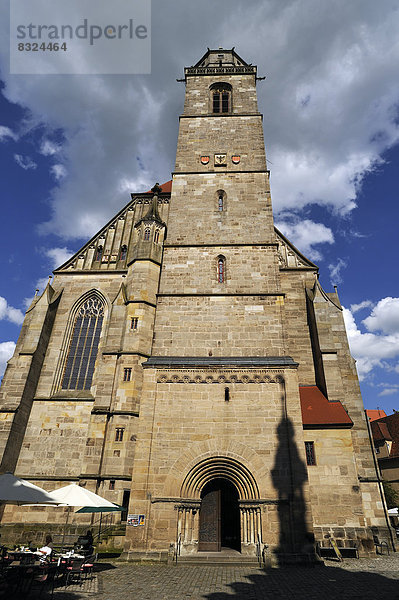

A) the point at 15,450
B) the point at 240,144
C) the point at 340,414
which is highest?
the point at 240,144

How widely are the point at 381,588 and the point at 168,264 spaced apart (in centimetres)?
1286

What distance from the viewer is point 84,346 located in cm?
1727

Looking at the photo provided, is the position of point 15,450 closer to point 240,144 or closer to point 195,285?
point 195,285

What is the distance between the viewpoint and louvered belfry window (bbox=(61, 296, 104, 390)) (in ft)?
54.2

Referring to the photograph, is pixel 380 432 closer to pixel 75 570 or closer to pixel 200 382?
pixel 200 382

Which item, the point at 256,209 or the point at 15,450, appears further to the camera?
the point at 256,209

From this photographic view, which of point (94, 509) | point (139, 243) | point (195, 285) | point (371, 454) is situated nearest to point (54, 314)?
point (139, 243)

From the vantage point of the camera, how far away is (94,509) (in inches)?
400

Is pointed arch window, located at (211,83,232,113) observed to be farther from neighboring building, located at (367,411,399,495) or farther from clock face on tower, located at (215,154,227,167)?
neighboring building, located at (367,411,399,495)

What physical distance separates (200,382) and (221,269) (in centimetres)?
543

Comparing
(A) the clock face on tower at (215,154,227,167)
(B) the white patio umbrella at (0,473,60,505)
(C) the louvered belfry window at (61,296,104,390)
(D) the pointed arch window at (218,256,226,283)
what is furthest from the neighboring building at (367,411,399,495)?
→ (B) the white patio umbrella at (0,473,60,505)

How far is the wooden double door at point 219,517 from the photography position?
11.8m

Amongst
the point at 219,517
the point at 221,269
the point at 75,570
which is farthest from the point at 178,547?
the point at 221,269

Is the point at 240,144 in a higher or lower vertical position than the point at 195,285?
higher
